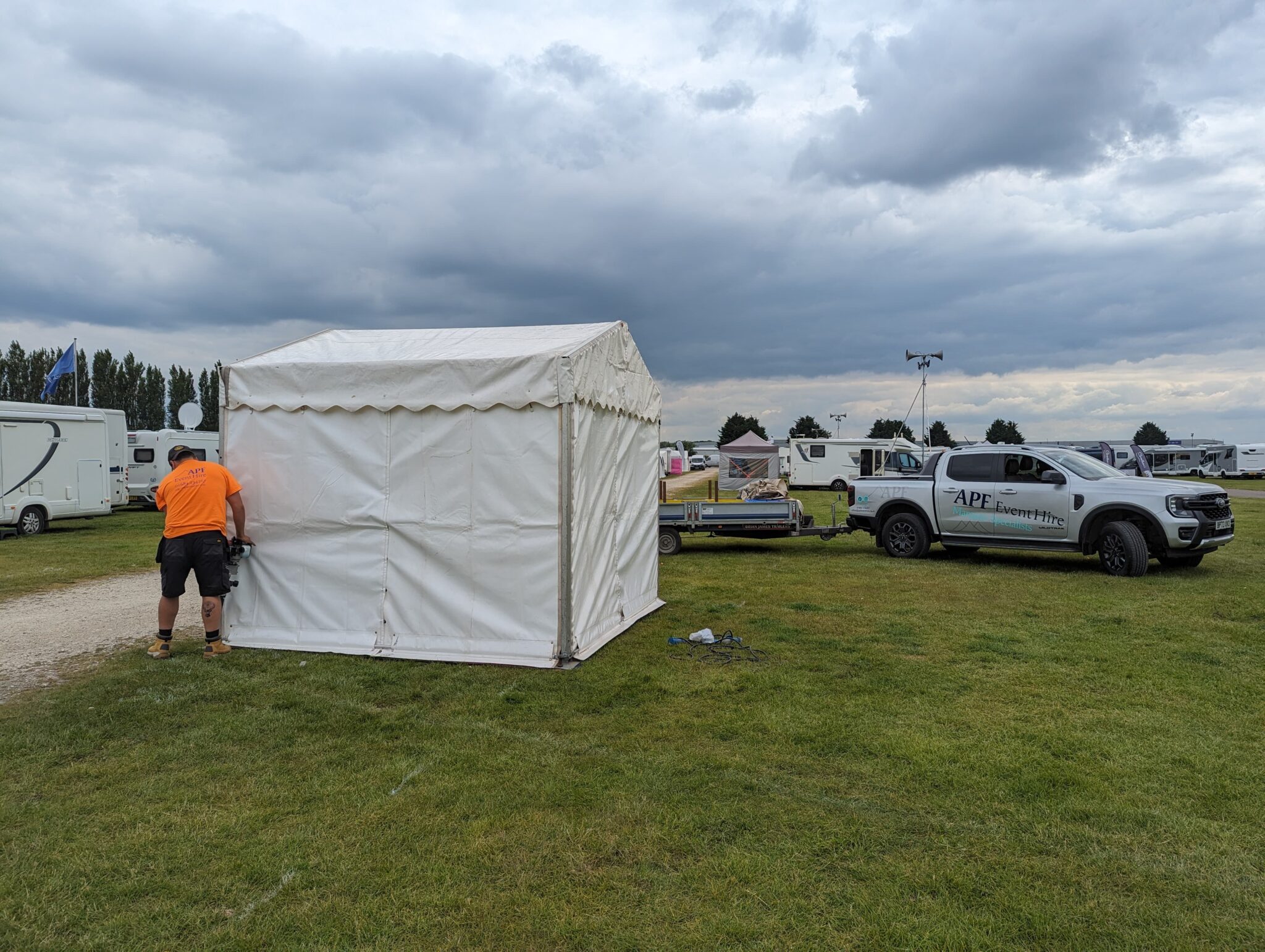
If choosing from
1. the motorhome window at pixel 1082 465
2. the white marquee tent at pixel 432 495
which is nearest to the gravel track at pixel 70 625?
the white marquee tent at pixel 432 495

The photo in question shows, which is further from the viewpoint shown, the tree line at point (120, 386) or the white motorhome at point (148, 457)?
the tree line at point (120, 386)

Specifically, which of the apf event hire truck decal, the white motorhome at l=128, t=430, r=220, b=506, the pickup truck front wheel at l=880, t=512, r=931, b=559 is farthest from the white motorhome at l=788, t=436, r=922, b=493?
the white motorhome at l=128, t=430, r=220, b=506

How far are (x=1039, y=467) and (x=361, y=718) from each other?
1061cm

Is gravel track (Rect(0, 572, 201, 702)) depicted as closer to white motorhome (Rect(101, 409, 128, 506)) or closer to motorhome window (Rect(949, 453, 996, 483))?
white motorhome (Rect(101, 409, 128, 506))

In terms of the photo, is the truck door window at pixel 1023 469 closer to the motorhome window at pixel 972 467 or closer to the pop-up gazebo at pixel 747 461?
the motorhome window at pixel 972 467

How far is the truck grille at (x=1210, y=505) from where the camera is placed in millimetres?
11188

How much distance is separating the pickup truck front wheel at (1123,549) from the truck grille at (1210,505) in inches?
29.5

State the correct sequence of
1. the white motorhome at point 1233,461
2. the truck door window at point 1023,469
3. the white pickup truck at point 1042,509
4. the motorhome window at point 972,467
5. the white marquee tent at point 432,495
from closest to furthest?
1. the white marquee tent at point 432,495
2. the white pickup truck at point 1042,509
3. the truck door window at point 1023,469
4. the motorhome window at point 972,467
5. the white motorhome at point 1233,461

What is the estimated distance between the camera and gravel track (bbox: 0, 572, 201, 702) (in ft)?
22.2

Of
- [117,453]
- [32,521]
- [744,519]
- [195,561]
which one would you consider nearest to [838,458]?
[744,519]

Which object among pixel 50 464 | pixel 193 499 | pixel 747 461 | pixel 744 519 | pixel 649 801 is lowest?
pixel 649 801

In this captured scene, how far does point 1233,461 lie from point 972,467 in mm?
51794

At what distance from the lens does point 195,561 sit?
684 cm

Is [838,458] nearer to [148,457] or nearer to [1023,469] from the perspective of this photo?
[1023,469]
